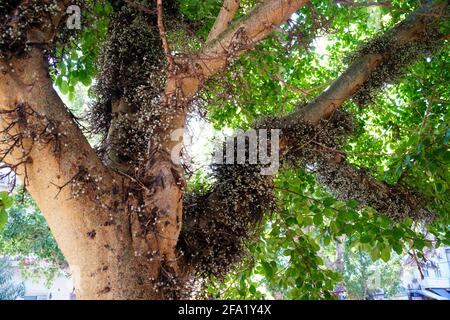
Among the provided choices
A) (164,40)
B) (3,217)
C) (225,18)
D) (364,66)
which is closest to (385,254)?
(364,66)

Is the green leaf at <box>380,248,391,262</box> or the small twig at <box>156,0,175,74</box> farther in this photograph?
the green leaf at <box>380,248,391,262</box>

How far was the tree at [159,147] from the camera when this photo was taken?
1.78m

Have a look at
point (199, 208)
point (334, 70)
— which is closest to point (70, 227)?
point (199, 208)

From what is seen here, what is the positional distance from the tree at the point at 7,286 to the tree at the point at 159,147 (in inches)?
354

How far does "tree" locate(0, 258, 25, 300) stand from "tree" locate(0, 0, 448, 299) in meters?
8.98

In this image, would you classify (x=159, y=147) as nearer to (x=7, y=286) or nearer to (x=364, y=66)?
(x=364, y=66)

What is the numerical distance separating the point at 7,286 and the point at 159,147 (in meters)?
10.8

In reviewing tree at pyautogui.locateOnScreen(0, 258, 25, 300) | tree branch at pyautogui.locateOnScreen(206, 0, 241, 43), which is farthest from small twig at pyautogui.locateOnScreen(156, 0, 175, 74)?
tree at pyautogui.locateOnScreen(0, 258, 25, 300)

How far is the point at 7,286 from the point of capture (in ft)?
35.2

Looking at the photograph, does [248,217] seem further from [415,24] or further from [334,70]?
[334,70]

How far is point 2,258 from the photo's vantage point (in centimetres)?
1046

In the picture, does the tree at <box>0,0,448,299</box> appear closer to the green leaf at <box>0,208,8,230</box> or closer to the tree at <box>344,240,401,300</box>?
the green leaf at <box>0,208,8,230</box>

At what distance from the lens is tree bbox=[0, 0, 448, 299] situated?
1.78 metres

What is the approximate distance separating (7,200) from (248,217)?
1310mm
